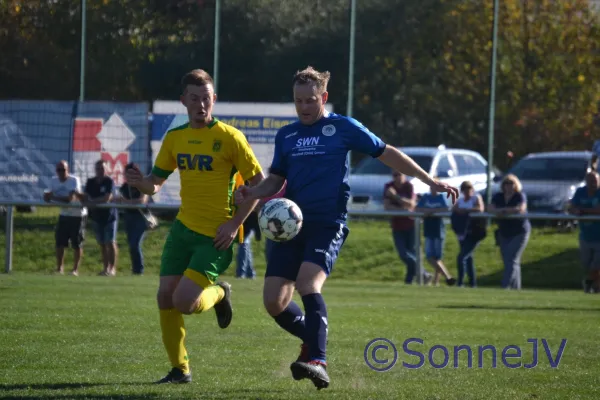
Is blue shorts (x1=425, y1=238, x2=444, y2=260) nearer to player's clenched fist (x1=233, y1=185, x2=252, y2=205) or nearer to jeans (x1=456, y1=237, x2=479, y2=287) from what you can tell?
jeans (x1=456, y1=237, x2=479, y2=287)

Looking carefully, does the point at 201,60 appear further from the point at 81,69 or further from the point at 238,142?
the point at 238,142

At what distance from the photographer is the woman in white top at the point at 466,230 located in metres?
18.2

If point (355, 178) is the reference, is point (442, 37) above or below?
above

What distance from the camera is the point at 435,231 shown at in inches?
727

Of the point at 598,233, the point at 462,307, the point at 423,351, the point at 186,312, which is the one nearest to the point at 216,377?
the point at 186,312

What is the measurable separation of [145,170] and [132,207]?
4.05 feet

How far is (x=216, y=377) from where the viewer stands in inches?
299

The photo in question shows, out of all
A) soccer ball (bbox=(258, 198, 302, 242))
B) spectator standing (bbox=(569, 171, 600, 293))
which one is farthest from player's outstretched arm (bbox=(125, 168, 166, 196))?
spectator standing (bbox=(569, 171, 600, 293))

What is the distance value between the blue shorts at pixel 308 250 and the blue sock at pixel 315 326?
25 cm

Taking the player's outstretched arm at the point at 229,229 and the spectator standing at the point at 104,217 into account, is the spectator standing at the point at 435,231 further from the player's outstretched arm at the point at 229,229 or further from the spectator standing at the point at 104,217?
the player's outstretched arm at the point at 229,229

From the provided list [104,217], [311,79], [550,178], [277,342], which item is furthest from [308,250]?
[550,178]

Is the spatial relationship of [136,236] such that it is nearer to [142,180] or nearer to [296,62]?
[296,62]

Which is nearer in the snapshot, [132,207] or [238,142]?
[238,142]

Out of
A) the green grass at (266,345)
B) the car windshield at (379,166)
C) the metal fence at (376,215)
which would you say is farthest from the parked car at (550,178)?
the green grass at (266,345)
